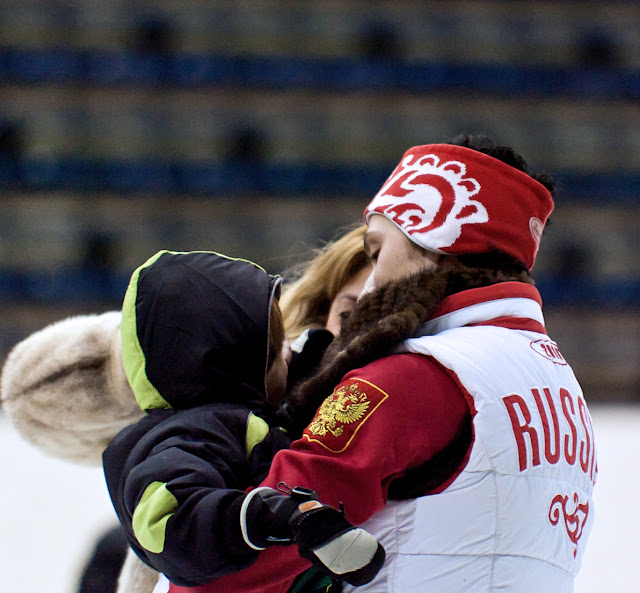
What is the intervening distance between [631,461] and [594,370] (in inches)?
220

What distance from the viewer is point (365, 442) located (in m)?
0.82

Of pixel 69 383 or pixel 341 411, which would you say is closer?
pixel 341 411

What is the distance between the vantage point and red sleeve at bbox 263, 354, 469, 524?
0.81 metres

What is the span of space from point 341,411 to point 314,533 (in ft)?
0.50

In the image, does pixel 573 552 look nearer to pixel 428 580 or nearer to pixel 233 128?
pixel 428 580

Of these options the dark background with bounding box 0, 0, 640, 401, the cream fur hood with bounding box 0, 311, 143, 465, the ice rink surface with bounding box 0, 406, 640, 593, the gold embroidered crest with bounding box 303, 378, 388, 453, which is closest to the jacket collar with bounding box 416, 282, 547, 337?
the gold embroidered crest with bounding box 303, 378, 388, 453

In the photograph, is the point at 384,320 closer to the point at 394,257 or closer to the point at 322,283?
the point at 394,257

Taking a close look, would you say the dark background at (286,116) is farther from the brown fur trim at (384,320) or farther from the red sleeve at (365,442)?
the red sleeve at (365,442)

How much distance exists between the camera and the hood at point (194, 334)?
96cm

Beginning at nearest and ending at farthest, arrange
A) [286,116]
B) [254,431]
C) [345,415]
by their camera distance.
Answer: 1. [345,415]
2. [254,431]
3. [286,116]

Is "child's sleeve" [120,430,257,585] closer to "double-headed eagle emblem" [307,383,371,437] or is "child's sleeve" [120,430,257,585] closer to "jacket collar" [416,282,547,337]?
"double-headed eagle emblem" [307,383,371,437]

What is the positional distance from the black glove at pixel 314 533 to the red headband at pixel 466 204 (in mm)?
393

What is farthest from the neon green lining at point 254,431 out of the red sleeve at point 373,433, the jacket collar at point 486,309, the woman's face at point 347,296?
the woman's face at point 347,296

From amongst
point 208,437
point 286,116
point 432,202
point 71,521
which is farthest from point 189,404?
point 286,116
